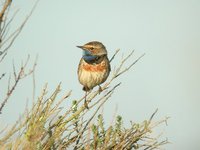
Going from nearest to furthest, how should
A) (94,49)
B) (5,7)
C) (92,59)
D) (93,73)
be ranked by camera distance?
(5,7) < (93,73) < (92,59) < (94,49)

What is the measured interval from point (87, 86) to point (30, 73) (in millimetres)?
5091

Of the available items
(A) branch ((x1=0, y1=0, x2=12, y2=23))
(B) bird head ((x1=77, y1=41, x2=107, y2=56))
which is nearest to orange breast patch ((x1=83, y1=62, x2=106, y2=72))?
(B) bird head ((x1=77, y1=41, x2=107, y2=56))

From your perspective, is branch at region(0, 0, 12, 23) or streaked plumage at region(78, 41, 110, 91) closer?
branch at region(0, 0, 12, 23)

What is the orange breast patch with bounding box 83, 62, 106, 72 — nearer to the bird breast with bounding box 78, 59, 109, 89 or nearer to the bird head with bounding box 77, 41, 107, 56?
the bird breast with bounding box 78, 59, 109, 89

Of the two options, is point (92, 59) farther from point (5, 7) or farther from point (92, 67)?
point (5, 7)

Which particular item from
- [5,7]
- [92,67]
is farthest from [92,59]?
[5,7]

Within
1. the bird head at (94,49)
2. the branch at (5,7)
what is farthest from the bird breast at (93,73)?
the branch at (5,7)

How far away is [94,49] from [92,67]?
0.65 meters

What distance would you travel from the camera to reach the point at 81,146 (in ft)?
13.8

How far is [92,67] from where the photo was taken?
885cm

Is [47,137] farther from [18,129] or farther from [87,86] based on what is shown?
[87,86]

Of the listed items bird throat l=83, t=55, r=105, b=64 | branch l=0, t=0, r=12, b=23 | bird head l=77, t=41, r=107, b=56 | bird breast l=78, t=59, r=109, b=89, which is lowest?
branch l=0, t=0, r=12, b=23

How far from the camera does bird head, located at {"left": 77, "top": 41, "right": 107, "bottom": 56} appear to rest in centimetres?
927

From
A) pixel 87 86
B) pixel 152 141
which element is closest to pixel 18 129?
pixel 152 141
